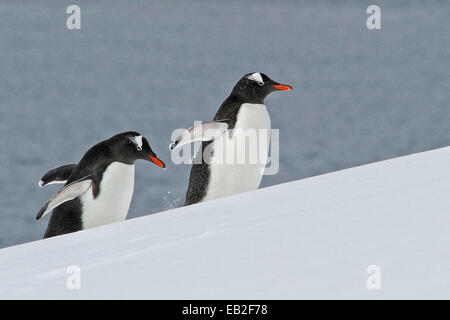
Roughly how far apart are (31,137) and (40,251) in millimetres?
13229

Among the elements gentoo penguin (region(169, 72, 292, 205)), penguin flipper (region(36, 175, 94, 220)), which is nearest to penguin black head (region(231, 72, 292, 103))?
gentoo penguin (region(169, 72, 292, 205))

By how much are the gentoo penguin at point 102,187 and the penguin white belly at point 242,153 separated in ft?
1.01

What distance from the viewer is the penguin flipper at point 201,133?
3641 millimetres

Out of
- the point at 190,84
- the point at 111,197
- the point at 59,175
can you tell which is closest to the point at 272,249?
the point at 111,197

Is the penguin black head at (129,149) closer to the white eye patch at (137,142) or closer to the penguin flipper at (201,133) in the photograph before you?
the white eye patch at (137,142)

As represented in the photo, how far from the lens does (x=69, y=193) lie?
3443mm

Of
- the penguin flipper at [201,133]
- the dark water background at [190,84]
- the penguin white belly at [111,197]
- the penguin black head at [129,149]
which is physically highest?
the dark water background at [190,84]

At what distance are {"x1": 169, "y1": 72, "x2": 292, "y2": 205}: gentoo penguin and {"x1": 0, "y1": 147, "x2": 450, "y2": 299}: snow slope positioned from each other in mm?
853

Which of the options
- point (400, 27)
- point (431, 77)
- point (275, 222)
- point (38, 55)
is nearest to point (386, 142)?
point (431, 77)

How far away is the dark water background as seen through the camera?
15.2m

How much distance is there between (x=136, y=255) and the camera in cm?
209

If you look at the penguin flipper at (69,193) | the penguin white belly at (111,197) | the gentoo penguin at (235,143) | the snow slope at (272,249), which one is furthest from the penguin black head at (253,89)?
the snow slope at (272,249)

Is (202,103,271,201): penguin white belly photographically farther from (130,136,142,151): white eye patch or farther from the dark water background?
the dark water background

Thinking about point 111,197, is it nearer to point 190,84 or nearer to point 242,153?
point 242,153
